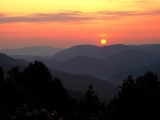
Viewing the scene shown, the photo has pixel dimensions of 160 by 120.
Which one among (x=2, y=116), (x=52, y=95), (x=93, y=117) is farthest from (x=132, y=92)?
(x=52, y=95)

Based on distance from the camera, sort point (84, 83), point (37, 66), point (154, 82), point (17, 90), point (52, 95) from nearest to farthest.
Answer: point (17, 90) → point (154, 82) → point (52, 95) → point (37, 66) → point (84, 83)

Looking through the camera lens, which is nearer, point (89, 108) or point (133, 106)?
point (133, 106)

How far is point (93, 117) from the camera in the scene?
51.3 ft

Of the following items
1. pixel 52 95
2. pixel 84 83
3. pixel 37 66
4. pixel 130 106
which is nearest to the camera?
pixel 130 106

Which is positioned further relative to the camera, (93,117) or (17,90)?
(17,90)

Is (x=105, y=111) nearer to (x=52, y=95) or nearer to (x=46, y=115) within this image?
(x=46, y=115)

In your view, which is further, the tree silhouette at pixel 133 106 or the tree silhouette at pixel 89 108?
the tree silhouette at pixel 133 106

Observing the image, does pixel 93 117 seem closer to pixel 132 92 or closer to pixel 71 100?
pixel 132 92

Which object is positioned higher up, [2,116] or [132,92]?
[132,92]

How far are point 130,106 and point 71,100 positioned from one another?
1972 centimetres

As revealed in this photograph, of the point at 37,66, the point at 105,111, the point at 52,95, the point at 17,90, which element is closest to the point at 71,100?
the point at 52,95

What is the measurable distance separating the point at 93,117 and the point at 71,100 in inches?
801

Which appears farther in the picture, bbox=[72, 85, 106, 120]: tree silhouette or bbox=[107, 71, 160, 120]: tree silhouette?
bbox=[107, 71, 160, 120]: tree silhouette

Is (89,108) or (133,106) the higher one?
(133,106)
